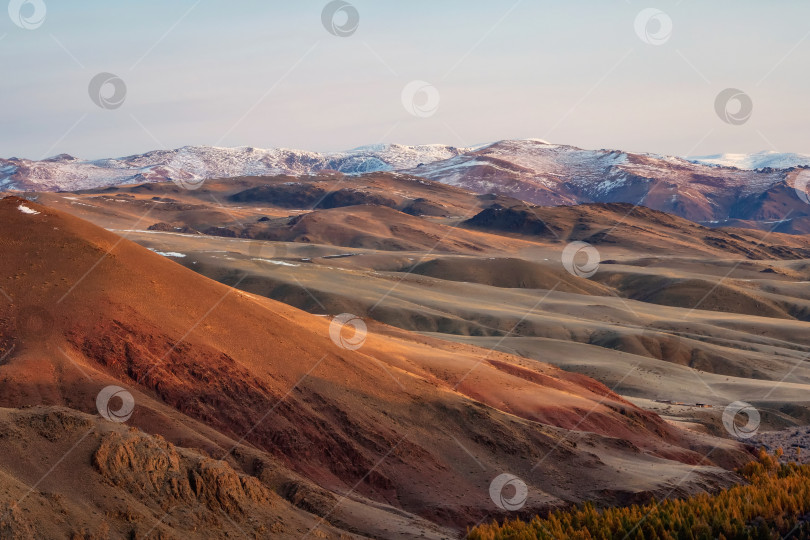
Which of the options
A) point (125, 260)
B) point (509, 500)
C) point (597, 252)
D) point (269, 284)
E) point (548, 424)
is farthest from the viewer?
→ point (597, 252)

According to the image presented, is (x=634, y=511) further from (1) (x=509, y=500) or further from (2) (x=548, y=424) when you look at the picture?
(2) (x=548, y=424)

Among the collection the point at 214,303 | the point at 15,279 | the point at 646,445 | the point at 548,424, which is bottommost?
the point at 15,279

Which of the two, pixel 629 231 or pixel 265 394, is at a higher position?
pixel 629 231

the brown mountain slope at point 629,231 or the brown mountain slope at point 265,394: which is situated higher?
the brown mountain slope at point 629,231

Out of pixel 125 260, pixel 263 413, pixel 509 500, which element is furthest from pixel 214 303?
pixel 509 500

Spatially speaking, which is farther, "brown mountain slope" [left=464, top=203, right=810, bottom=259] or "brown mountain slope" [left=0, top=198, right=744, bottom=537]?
"brown mountain slope" [left=464, top=203, right=810, bottom=259]

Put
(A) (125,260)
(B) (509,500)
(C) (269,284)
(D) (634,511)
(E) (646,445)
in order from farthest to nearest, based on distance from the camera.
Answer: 1. (C) (269,284)
2. (E) (646,445)
3. (A) (125,260)
4. (B) (509,500)
5. (D) (634,511)

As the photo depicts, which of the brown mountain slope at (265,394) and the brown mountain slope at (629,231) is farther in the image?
the brown mountain slope at (629,231)

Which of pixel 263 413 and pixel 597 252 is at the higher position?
pixel 597 252
